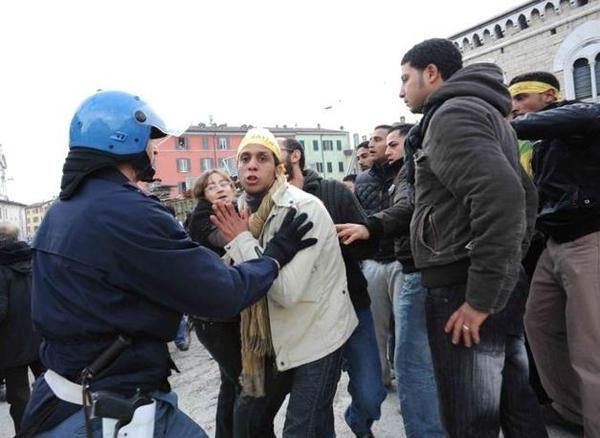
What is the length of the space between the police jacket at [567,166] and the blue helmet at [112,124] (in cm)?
200

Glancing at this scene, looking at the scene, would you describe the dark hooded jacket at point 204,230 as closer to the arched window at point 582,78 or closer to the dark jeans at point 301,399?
the dark jeans at point 301,399

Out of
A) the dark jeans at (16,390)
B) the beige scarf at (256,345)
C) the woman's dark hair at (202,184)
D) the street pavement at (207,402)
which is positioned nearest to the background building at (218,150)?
the street pavement at (207,402)

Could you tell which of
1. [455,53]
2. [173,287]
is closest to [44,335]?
[173,287]

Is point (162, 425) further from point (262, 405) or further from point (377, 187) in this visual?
point (377, 187)

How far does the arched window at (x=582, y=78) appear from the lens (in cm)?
1753

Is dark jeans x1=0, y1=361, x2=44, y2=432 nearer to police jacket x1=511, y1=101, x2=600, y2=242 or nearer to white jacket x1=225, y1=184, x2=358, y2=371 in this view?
white jacket x1=225, y1=184, x2=358, y2=371

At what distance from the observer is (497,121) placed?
2.00m

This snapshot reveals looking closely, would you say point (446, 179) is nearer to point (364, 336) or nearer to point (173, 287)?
point (173, 287)

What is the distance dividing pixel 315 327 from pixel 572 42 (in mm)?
19889

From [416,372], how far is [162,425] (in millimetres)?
1622

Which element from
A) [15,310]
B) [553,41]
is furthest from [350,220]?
[553,41]

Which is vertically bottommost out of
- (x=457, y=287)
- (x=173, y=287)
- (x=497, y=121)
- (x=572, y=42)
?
(x=457, y=287)

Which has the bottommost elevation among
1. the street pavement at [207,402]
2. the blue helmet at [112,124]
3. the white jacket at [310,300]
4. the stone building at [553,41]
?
A: the street pavement at [207,402]

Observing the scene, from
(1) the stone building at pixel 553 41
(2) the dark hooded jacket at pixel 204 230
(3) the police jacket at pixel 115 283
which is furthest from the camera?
(1) the stone building at pixel 553 41
